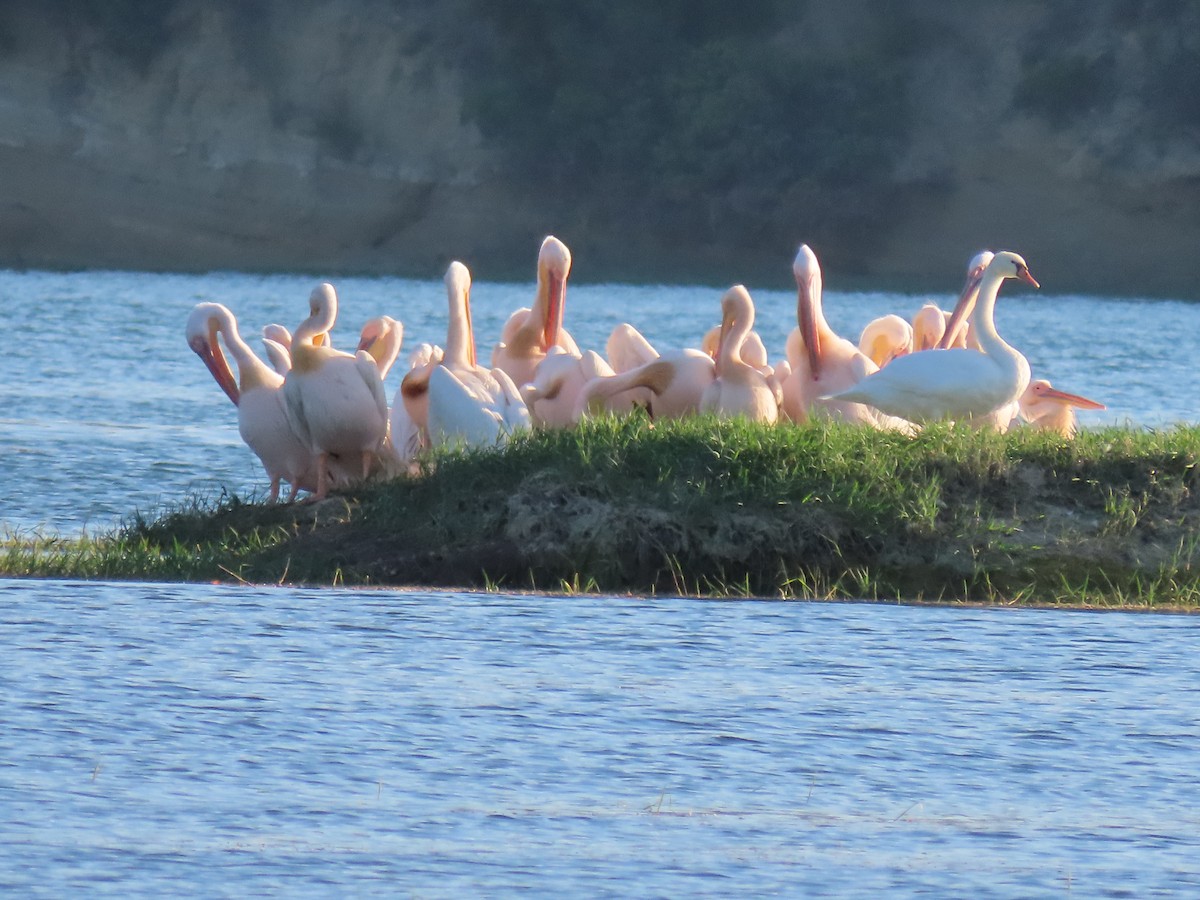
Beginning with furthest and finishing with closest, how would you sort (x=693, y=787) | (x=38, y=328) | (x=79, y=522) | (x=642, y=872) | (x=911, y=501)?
(x=38, y=328) < (x=79, y=522) < (x=911, y=501) < (x=693, y=787) < (x=642, y=872)

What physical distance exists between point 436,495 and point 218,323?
2.69 m

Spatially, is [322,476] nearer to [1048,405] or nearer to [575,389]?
[575,389]

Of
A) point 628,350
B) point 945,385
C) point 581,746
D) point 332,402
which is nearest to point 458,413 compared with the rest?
A: point 332,402

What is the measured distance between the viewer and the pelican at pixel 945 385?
955 centimetres

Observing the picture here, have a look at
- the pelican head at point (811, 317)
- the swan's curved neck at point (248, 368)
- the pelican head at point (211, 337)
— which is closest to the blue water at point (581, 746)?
the swan's curved neck at point (248, 368)

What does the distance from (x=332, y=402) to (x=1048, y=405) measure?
352 cm

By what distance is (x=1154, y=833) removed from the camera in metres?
5.42

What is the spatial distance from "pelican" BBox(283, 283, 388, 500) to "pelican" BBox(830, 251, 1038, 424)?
76.8 inches

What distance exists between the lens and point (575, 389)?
35.7 ft

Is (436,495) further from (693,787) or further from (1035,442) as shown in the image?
(693,787)

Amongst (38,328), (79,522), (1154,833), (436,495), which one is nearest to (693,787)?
(1154,833)

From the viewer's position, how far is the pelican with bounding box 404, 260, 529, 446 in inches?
388

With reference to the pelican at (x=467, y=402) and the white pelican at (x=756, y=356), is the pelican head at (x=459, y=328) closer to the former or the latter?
the pelican at (x=467, y=402)

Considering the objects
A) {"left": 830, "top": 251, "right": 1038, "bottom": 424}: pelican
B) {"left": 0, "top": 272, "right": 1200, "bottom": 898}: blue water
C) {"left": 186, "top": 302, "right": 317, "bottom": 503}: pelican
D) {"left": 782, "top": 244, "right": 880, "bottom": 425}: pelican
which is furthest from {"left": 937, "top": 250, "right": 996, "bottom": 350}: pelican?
{"left": 0, "top": 272, "right": 1200, "bottom": 898}: blue water
